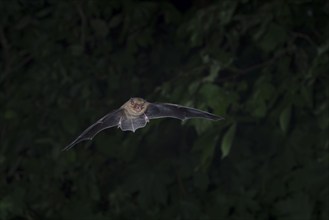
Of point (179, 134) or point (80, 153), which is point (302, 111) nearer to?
point (179, 134)

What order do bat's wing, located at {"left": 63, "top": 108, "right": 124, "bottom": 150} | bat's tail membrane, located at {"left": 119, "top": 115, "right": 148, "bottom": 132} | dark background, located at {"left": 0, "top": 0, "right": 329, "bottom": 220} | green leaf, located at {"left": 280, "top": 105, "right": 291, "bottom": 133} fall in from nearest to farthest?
bat's tail membrane, located at {"left": 119, "top": 115, "right": 148, "bottom": 132} < bat's wing, located at {"left": 63, "top": 108, "right": 124, "bottom": 150} < green leaf, located at {"left": 280, "top": 105, "right": 291, "bottom": 133} < dark background, located at {"left": 0, "top": 0, "right": 329, "bottom": 220}

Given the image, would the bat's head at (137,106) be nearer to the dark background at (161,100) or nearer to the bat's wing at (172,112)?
the bat's wing at (172,112)

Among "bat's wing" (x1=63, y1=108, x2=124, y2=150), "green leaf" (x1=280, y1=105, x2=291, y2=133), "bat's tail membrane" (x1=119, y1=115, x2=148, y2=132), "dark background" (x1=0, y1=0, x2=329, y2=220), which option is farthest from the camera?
"dark background" (x1=0, y1=0, x2=329, y2=220)

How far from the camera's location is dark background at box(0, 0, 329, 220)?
3969 mm

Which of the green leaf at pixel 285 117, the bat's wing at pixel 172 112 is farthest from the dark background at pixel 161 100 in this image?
the bat's wing at pixel 172 112

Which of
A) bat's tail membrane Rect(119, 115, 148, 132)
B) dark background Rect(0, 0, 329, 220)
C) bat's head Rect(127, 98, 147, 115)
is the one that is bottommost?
dark background Rect(0, 0, 329, 220)

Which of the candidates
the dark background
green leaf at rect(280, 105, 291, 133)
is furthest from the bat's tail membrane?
green leaf at rect(280, 105, 291, 133)

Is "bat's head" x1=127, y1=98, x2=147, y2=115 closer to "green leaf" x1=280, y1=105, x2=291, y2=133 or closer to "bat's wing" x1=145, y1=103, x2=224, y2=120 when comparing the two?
"bat's wing" x1=145, y1=103, x2=224, y2=120

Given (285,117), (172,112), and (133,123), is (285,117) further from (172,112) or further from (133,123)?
(133,123)

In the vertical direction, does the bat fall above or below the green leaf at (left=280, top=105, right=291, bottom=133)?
above

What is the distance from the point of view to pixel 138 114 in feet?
9.22

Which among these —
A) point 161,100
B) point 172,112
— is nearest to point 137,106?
point 172,112

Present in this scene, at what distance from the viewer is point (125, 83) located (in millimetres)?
4777

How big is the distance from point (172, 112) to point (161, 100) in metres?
0.89
